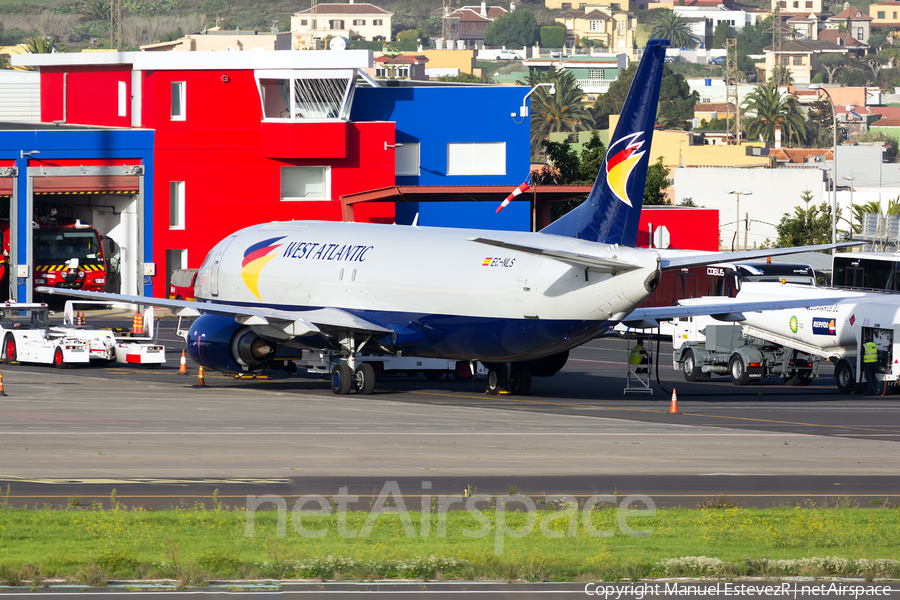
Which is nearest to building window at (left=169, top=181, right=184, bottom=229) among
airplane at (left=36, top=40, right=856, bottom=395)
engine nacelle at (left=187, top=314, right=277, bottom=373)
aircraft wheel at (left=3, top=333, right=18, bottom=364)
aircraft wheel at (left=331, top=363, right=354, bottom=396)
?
aircraft wheel at (left=3, top=333, right=18, bottom=364)

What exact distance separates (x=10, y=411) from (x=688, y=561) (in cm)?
2312

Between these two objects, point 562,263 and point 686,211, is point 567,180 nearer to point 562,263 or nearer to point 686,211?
point 686,211

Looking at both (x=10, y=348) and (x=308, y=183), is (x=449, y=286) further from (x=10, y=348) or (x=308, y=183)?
(x=308, y=183)

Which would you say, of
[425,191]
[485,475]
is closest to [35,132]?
[425,191]

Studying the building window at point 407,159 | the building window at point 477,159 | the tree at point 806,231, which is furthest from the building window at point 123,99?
the tree at point 806,231

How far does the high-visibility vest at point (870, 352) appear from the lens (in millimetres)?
42312

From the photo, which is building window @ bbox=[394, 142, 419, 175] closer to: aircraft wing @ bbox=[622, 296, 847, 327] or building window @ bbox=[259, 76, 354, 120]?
building window @ bbox=[259, 76, 354, 120]

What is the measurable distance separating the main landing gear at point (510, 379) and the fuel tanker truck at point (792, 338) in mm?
6621

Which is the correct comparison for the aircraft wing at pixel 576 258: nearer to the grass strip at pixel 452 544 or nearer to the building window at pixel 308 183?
the grass strip at pixel 452 544

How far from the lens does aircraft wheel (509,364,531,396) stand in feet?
137

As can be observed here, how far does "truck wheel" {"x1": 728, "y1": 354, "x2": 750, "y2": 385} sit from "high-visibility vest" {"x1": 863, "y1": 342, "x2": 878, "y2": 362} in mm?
5598

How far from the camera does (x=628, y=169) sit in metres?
35.9

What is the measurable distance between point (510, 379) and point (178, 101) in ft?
137

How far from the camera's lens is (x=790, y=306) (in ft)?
134
